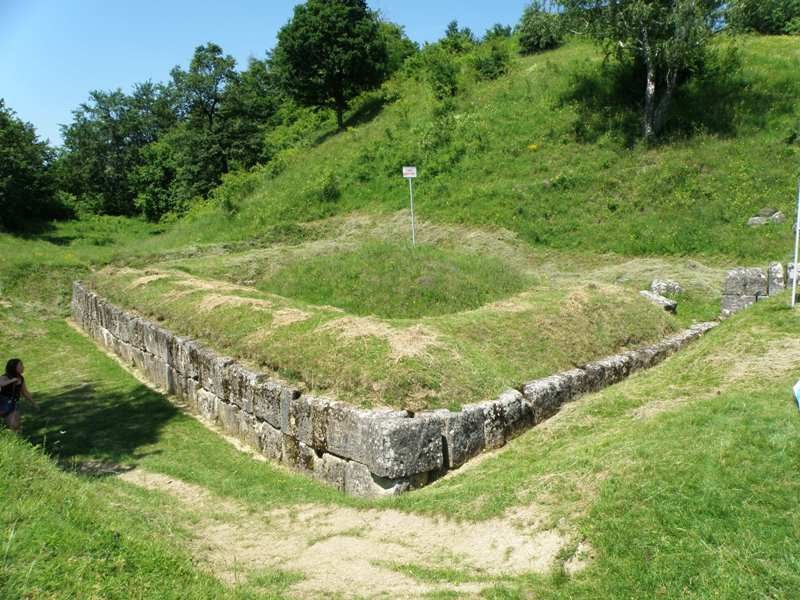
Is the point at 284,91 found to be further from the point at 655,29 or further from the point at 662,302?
the point at 662,302

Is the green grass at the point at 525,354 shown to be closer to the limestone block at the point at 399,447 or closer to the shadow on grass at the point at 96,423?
the shadow on grass at the point at 96,423

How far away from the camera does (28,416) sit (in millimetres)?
10812

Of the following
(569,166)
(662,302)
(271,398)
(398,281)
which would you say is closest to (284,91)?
(569,166)

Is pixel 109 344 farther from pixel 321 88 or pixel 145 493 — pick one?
pixel 321 88

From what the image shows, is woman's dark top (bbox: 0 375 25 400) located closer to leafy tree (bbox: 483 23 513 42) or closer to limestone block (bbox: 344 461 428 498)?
limestone block (bbox: 344 461 428 498)

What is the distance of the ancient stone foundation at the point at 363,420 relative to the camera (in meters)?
6.73

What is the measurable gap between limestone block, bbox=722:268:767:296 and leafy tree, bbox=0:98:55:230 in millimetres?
33325

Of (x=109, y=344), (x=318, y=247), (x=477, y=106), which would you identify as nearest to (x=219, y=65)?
(x=477, y=106)

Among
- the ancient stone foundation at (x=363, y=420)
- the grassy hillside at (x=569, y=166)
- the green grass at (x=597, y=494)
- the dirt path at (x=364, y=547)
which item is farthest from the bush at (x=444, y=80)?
the dirt path at (x=364, y=547)

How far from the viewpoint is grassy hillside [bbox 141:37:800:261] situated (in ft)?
61.2

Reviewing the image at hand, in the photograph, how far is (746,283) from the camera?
42.0ft

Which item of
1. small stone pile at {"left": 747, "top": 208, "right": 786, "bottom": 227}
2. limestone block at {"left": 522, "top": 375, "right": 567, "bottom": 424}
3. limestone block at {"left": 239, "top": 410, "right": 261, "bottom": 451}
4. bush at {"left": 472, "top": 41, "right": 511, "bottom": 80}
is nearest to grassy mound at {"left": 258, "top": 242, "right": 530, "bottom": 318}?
limestone block at {"left": 522, "top": 375, "right": 567, "bottom": 424}

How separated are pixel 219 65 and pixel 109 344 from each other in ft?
105

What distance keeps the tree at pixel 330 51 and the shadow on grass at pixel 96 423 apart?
25731mm
